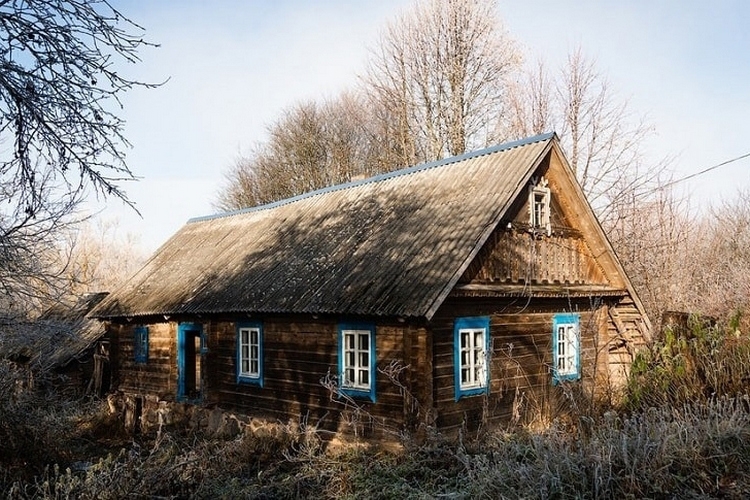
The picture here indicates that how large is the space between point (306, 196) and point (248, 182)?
64.5 ft

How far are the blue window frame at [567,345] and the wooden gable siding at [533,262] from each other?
2.68ft

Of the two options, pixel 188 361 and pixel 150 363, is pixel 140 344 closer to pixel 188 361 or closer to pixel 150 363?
pixel 150 363

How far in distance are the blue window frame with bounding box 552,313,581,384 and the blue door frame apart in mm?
7627

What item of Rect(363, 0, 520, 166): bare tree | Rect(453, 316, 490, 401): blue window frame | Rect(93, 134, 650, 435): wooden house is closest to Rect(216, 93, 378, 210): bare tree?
Rect(363, 0, 520, 166): bare tree

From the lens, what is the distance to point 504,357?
11969 millimetres

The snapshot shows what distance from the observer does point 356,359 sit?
36.9 ft

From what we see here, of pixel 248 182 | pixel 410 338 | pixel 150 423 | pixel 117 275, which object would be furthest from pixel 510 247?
pixel 117 275

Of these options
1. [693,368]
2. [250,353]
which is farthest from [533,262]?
[250,353]

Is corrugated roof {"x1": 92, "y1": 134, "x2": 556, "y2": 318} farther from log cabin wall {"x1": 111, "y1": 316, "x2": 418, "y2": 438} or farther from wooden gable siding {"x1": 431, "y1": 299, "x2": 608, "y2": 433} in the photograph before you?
wooden gable siding {"x1": 431, "y1": 299, "x2": 608, "y2": 433}

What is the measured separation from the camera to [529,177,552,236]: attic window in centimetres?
1252

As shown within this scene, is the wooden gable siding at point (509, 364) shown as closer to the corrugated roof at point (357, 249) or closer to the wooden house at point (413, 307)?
the wooden house at point (413, 307)

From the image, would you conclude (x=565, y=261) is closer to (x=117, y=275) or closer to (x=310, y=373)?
(x=310, y=373)

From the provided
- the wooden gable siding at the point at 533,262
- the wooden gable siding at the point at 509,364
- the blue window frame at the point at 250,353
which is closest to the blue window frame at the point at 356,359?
the wooden gable siding at the point at 509,364

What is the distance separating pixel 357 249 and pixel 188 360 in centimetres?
624
